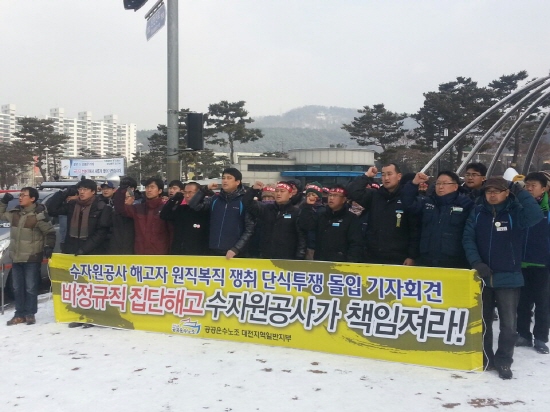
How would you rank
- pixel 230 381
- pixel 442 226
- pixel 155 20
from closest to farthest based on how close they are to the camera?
pixel 230 381
pixel 442 226
pixel 155 20

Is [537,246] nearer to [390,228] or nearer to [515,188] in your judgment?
[515,188]

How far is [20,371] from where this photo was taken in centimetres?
428

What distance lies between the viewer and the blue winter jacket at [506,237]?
4.05 meters

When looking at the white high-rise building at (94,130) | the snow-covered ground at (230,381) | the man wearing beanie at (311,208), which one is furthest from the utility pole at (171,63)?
the white high-rise building at (94,130)

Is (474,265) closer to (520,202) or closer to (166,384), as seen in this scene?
(520,202)

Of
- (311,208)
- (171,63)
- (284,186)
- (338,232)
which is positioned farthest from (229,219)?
(171,63)

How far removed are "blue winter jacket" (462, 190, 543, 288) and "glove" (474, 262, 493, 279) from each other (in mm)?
43

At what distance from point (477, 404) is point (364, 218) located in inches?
85.1

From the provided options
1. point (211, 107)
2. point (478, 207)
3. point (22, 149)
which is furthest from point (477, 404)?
point (22, 149)

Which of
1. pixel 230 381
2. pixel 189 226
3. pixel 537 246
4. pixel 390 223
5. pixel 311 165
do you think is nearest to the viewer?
pixel 230 381

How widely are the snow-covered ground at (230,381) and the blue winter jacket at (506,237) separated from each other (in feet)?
2.84

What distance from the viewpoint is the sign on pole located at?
7.88m

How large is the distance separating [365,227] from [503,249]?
1506mm

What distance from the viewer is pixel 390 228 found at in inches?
189
